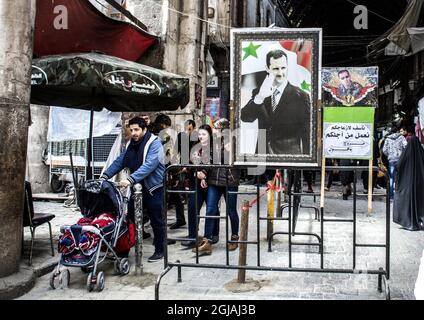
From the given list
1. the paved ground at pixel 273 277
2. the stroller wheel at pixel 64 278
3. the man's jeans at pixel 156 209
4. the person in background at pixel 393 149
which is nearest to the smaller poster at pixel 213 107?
the person in background at pixel 393 149

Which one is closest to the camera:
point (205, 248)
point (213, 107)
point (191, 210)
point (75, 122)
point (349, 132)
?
point (349, 132)

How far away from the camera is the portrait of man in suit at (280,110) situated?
4.96 m

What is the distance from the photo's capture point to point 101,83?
609cm

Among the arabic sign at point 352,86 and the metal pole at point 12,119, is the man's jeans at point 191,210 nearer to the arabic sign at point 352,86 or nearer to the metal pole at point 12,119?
the metal pole at point 12,119

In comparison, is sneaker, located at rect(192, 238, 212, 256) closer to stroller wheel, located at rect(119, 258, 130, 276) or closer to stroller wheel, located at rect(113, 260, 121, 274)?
stroller wheel, located at rect(119, 258, 130, 276)

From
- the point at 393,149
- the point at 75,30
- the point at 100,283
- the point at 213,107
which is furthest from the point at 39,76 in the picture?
the point at 213,107

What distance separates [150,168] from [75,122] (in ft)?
14.8

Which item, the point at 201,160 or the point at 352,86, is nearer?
the point at 201,160

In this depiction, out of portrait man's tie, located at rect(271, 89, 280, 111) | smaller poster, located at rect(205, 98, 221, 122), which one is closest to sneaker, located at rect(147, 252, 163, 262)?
portrait man's tie, located at rect(271, 89, 280, 111)

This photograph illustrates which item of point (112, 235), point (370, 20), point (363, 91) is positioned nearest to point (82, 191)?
point (112, 235)

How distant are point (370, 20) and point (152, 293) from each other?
79.1 ft

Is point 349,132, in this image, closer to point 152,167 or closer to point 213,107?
point 152,167

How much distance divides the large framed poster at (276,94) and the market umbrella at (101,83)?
1993 mm

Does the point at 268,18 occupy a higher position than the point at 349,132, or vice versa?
the point at 268,18
